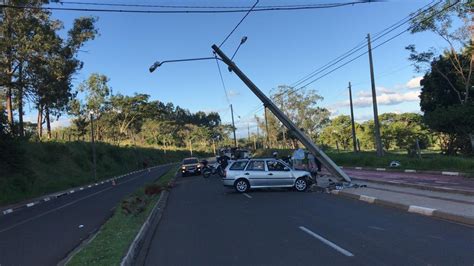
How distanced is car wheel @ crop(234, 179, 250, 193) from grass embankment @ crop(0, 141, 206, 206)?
13207mm

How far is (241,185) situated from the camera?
2100 centimetres

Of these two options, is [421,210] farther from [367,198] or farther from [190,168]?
[190,168]

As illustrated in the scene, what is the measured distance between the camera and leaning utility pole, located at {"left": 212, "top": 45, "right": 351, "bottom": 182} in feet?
72.4

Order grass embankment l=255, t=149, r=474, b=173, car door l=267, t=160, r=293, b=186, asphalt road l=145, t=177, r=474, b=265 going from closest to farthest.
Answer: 1. asphalt road l=145, t=177, r=474, b=265
2. car door l=267, t=160, r=293, b=186
3. grass embankment l=255, t=149, r=474, b=173

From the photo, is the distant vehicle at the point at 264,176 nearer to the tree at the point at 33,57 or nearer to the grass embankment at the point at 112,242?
the grass embankment at the point at 112,242

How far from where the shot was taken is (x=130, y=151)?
72.4 meters

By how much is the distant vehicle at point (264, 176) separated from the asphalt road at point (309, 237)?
18.6 ft

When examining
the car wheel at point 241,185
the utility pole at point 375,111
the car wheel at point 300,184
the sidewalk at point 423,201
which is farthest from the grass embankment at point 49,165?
the utility pole at point 375,111

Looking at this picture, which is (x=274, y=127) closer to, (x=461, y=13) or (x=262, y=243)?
(x=461, y=13)

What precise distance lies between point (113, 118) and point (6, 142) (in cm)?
5115

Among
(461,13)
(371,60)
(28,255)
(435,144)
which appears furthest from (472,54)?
(435,144)

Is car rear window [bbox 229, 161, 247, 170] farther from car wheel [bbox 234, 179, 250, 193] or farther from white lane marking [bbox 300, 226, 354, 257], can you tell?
white lane marking [bbox 300, 226, 354, 257]

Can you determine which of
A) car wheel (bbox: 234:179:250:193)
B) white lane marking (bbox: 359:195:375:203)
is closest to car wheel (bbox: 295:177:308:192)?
car wheel (bbox: 234:179:250:193)

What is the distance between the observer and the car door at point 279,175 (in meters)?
20.7
